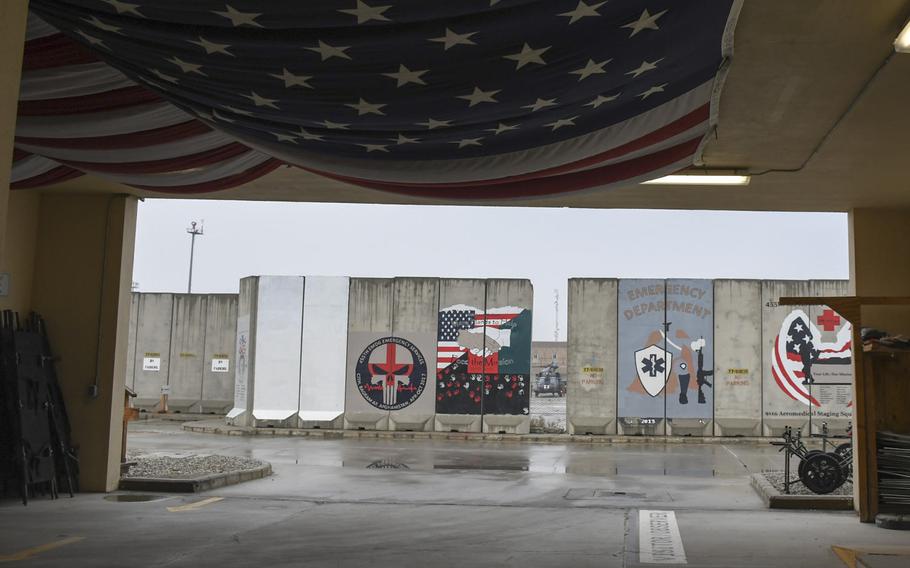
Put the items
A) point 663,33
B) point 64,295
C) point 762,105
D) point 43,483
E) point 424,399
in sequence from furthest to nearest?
point 424,399 → point 64,295 → point 43,483 → point 762,105 → point 663,33

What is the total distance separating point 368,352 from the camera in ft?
78.8

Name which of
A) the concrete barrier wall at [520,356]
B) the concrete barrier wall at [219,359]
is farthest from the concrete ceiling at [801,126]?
the concrete barrier wall at [219,359]

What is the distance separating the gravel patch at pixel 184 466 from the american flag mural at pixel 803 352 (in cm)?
1422

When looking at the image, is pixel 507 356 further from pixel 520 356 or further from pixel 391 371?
pixel 391 371

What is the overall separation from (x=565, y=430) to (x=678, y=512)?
44.9ft

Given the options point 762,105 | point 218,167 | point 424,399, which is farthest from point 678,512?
point 424,399

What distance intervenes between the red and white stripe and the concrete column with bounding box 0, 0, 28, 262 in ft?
3.98

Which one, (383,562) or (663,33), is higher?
(663,33)

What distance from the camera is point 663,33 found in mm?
4934

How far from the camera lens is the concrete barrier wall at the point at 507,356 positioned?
918 inches

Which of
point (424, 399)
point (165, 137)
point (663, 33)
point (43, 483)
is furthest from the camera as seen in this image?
point (424, 399)

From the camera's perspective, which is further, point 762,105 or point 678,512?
point 678,512

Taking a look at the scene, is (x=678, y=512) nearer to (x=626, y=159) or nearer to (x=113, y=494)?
(x=626, y=159)

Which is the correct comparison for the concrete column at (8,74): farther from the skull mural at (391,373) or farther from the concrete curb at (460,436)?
the skull mural at (391,373)
